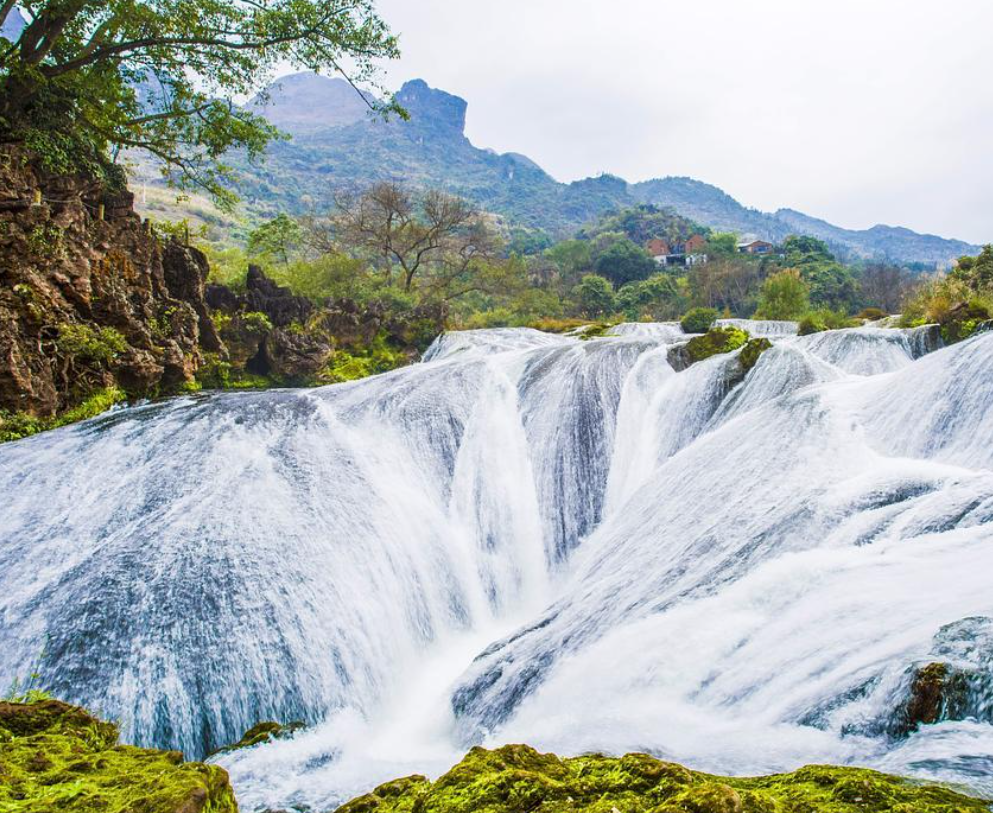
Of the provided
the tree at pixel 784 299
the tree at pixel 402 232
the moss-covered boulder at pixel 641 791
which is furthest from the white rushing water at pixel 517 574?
the tree at pixel 402 232

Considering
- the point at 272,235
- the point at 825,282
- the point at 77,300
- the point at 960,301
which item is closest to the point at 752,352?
the point at 960,301

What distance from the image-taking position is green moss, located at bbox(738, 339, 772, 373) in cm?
973

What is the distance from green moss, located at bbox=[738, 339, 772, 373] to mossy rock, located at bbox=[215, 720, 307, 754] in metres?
8.65

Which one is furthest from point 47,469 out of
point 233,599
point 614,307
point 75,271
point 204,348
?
point 614,307

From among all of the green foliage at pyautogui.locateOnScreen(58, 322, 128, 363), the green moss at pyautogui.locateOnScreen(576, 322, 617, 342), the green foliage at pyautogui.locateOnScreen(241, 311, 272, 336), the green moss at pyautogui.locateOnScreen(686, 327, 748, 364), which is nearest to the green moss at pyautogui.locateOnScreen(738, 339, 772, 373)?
the green moss at pyautogui.locateOnScreen(686, 327, 748, 364)

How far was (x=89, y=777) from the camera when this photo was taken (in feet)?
7.06

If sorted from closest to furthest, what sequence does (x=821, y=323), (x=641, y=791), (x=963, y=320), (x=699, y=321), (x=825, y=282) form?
(x=641, y=791)
(x=963, y=320)
(x=821, y=323)
(x=699, y=321)
(x=825, y=282)

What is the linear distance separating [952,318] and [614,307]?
112 feet

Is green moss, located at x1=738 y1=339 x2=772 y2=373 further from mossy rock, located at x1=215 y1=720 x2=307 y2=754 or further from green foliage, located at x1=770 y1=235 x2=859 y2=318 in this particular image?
green foliage, located at x1=770 y1=235 x2=859 y2=318

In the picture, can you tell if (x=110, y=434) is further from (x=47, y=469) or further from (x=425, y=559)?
(x=425, y=559)

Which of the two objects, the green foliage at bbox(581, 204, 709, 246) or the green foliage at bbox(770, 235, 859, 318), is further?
the green foliage at bbox(581, 204, 709, 246)

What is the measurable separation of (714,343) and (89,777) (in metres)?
11.6

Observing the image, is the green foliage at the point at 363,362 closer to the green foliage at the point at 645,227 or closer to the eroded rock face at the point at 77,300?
the eroded rock face at the point at 77,300

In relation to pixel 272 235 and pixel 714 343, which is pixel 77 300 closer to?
pixel 714 343
